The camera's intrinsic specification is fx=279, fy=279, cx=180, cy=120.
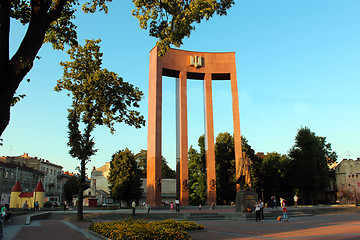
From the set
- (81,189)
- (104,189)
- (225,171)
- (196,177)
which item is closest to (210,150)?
(225,171)

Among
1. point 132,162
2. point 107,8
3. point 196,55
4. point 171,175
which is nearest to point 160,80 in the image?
point 196,55

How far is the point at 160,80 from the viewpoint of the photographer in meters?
39.5

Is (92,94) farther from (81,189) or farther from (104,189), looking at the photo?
(104,189)

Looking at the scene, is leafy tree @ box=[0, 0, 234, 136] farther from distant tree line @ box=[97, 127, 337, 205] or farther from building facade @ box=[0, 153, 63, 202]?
building facade @ box=[0, 153, 63, 202]

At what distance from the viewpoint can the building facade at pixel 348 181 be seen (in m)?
49.8

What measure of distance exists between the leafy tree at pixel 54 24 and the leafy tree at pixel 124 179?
38704 millimetres

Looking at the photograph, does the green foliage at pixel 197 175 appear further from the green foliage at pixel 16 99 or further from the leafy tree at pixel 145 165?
the green foliage at pixel 16 99

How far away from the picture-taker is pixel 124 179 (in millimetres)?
46000

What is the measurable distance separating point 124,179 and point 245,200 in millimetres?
26753

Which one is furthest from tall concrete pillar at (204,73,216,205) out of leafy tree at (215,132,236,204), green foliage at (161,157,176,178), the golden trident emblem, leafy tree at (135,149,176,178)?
green foliage at (161,157,176,178)

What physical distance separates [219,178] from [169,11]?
134 ft

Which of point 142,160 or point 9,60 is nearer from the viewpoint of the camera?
point 9,60

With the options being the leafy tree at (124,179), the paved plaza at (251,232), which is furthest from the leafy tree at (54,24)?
the leafy tree at (124,179)

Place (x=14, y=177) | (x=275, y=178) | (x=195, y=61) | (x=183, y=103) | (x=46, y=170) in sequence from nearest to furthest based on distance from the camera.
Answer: (x=183, y=103), (x=195, y=61), (x=275, y=178), (x=14, y=177), (x=46, y=170)
